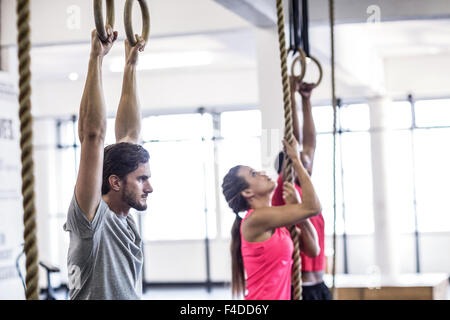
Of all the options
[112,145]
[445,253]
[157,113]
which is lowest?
[445,253]

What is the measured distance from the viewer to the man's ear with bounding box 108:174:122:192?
0.81 metres

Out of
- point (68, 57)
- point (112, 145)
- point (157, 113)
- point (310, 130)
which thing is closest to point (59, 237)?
point (157, 113)

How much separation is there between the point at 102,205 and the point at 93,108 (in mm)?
107

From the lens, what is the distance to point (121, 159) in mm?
812

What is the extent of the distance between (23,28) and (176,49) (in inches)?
235

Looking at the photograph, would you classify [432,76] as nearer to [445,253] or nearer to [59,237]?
[445,253]

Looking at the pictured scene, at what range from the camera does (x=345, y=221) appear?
8.83 m

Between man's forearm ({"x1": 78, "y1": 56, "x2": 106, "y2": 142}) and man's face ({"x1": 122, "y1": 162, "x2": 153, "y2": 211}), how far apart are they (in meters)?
0.06

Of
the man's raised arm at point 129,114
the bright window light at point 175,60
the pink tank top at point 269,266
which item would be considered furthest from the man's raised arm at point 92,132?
the bright window light at point 175,60

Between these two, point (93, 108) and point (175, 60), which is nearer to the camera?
point (93, 108)

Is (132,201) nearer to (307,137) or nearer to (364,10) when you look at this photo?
(307,137)

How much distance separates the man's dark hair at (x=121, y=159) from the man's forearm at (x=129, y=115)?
7 centimetres

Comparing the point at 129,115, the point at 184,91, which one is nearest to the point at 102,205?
the point at 129,115

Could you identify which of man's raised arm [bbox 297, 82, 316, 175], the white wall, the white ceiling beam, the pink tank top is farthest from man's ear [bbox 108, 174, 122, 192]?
the white wall
